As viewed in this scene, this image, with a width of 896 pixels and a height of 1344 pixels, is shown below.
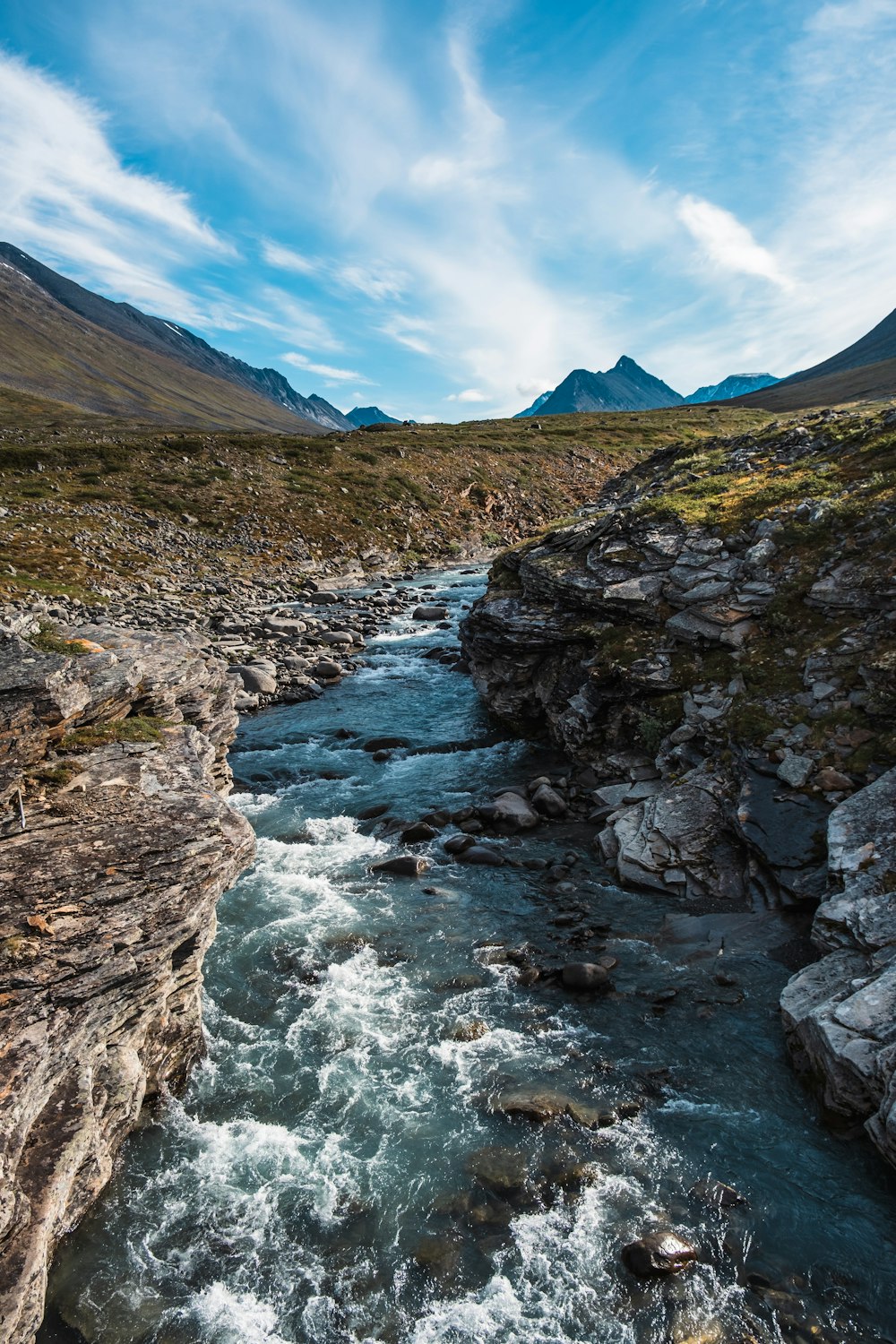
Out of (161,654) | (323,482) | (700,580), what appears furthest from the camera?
(323,482)

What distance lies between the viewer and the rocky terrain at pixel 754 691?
1314 centimetres

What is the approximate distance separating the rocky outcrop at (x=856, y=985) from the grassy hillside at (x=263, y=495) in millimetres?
42477

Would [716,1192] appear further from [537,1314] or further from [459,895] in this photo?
[459,895]

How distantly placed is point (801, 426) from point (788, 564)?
1756cm

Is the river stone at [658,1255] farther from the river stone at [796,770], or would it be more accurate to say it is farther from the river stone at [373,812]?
the river stone at [373,812]

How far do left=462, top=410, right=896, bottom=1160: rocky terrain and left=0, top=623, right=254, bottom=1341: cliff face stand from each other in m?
11.8

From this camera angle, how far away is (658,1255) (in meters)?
9.30

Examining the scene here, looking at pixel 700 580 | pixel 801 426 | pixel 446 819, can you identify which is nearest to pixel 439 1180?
pixel 446 819

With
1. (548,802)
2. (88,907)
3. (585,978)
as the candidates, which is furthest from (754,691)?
(88,907)

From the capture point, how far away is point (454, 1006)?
14.3 metres

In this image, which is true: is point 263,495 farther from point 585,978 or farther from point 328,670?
point 585,978

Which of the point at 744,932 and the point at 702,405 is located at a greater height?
the point at 702,405

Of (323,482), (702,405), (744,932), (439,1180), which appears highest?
(702,405)

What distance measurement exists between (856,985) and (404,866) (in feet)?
39.4
